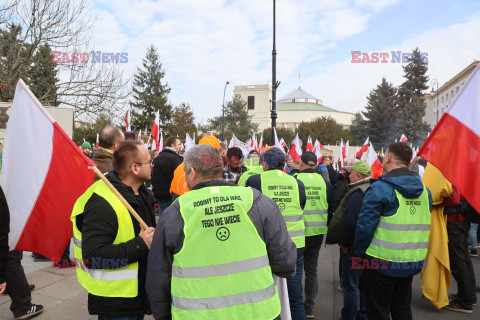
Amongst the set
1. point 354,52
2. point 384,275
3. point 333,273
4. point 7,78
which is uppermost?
point 354,52

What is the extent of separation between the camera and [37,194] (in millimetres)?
2904

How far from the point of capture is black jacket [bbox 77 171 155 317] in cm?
227

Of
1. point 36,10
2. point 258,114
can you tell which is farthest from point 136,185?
point 258,114

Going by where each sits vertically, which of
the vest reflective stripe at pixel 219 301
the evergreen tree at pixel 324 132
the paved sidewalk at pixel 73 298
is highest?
the evergreen tree at pixel 324 132

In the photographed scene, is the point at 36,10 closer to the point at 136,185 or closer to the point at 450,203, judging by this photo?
the point at 136,185

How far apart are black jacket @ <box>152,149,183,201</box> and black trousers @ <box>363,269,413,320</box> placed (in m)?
3.90

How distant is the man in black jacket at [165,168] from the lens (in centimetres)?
637

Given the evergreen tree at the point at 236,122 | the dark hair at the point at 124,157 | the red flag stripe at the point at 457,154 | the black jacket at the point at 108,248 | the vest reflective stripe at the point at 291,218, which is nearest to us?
the black jacket at the point at 108,248

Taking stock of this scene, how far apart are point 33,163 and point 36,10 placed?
1321 cm

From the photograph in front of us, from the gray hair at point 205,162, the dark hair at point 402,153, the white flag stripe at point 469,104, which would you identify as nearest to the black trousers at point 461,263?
the dark hair at point 402,153

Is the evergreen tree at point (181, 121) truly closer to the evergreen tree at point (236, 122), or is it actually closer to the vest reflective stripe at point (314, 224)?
the evergreen tree at point (236, 122)

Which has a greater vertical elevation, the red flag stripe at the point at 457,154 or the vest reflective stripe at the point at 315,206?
the red flag stripe at the point at 457,154

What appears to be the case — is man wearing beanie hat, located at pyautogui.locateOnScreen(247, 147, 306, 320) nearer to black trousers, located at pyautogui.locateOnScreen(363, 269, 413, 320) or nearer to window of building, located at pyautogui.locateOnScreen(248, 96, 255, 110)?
black trousers, located at pyautogui.locateOnScreen(363, 269, 413, 320)

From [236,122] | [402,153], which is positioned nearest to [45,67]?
[402,153]
